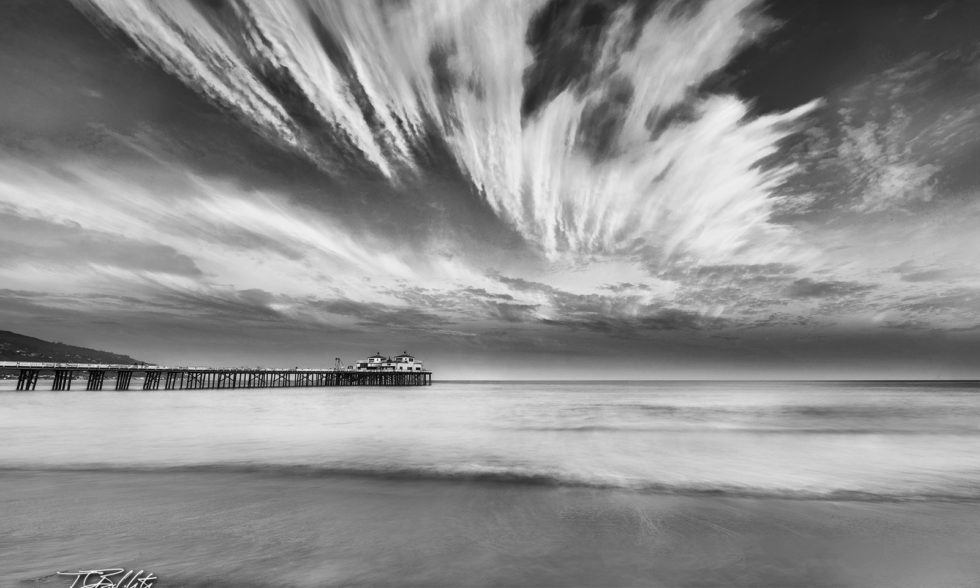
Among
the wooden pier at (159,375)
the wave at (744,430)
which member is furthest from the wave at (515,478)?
the wooden pier at (159,375)

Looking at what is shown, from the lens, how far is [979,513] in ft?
29.1

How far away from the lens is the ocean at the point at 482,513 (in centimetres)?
566

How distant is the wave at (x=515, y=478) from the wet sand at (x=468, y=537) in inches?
21.8

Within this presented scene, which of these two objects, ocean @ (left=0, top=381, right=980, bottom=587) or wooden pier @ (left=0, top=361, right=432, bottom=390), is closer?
ocean @ (left=0, top=381, right=980, bottom=587)

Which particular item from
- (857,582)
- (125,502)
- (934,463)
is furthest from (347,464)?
(934,463)

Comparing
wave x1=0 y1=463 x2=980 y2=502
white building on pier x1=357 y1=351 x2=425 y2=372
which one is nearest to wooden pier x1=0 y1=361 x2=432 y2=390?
white building on pier x1=357 y1=351 x2=425 y2=372

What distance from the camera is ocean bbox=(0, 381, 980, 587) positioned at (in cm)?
566

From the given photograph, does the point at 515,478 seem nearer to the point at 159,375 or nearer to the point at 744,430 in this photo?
the point at 744,430
